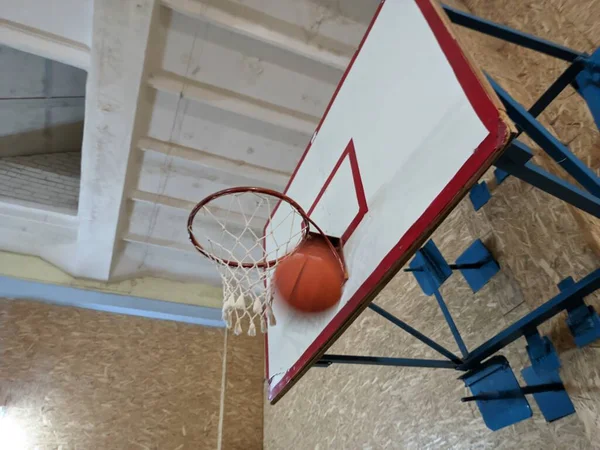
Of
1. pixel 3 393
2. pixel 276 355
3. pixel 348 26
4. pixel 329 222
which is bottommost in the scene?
pixel 3 393

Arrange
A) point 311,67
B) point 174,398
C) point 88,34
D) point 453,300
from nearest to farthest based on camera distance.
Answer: point 453,300 → point 88,34 → point 311,67 → point 174,398

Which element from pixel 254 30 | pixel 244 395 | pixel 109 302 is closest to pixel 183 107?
pixel 254 30

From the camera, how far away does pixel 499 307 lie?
1844 millimetres

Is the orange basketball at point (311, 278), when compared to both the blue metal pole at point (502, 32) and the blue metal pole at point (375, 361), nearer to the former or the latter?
the blue metal pole at point (375, 361)

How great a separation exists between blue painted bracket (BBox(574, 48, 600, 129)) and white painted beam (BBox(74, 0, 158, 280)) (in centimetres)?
199

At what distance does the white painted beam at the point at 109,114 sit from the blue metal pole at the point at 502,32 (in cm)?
162

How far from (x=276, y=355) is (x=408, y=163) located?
0.95 m

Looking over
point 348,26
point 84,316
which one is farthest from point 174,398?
point 348,26

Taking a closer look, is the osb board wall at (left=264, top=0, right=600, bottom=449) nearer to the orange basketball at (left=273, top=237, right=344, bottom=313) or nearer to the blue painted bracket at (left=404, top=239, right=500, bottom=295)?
the blue painted bracket at (left=404, top=239, right=500, bottom=295)

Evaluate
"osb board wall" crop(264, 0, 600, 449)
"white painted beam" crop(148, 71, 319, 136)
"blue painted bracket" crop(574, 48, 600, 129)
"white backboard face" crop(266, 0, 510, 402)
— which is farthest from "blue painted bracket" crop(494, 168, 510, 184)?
"white painted beam" crop(148, 71, 319, 136)

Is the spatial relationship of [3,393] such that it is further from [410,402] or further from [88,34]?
[410,402]

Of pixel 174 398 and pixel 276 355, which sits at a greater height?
pixel 276 355

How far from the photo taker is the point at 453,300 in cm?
210

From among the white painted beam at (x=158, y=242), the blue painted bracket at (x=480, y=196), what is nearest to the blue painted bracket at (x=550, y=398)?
the blue painted bracket at (x=480, y=196)
